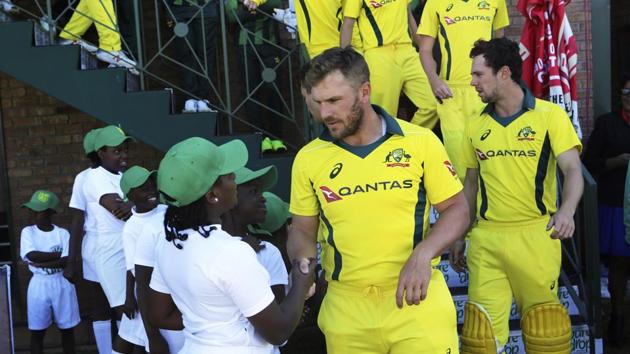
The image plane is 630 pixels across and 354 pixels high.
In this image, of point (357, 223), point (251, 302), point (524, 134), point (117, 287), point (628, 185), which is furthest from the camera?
point (117, 287)

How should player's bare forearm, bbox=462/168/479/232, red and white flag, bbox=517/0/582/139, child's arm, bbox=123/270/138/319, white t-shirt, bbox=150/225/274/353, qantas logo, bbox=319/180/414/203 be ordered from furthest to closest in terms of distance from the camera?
red and white flag, bbox=517/0/582/139 → child's arm, bbox=123/270/138/319 → player's bare forearm, bbox=462/168/479/232 → qantas logo, bbox=319/180/414/203 → white t-shirt, bbox=150/225/274/353

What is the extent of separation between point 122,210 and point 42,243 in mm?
1362

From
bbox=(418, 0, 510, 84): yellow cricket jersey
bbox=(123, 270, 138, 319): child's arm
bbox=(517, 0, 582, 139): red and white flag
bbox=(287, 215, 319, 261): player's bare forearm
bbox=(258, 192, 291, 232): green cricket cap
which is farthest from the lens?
bbox=(517, 0, 582, 139): red and white flag

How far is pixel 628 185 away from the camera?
4801 millimetres

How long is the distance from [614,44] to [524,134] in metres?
6.59

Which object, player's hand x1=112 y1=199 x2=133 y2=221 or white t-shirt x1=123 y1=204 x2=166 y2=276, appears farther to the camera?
player's hand x1=112 y1=199 x2=133 y2=221

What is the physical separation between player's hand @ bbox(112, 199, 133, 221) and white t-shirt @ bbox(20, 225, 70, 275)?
1.21m

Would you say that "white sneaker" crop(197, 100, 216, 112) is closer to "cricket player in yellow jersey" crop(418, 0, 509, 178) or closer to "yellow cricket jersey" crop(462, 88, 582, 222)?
"cricket player in yellow jersey" crop(418, 0, 509, 178)

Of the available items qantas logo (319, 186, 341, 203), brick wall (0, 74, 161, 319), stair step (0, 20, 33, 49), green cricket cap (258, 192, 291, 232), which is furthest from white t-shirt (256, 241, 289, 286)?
brick wall (0, 74, 161, 319)

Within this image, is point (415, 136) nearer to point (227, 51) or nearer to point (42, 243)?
point (227, 51)

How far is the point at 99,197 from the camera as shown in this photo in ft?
18.5

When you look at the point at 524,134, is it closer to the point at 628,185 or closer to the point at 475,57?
the point at 475,57

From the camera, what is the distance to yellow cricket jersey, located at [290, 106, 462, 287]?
3160mm

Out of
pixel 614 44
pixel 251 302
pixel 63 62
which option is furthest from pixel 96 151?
pixel 614 44
